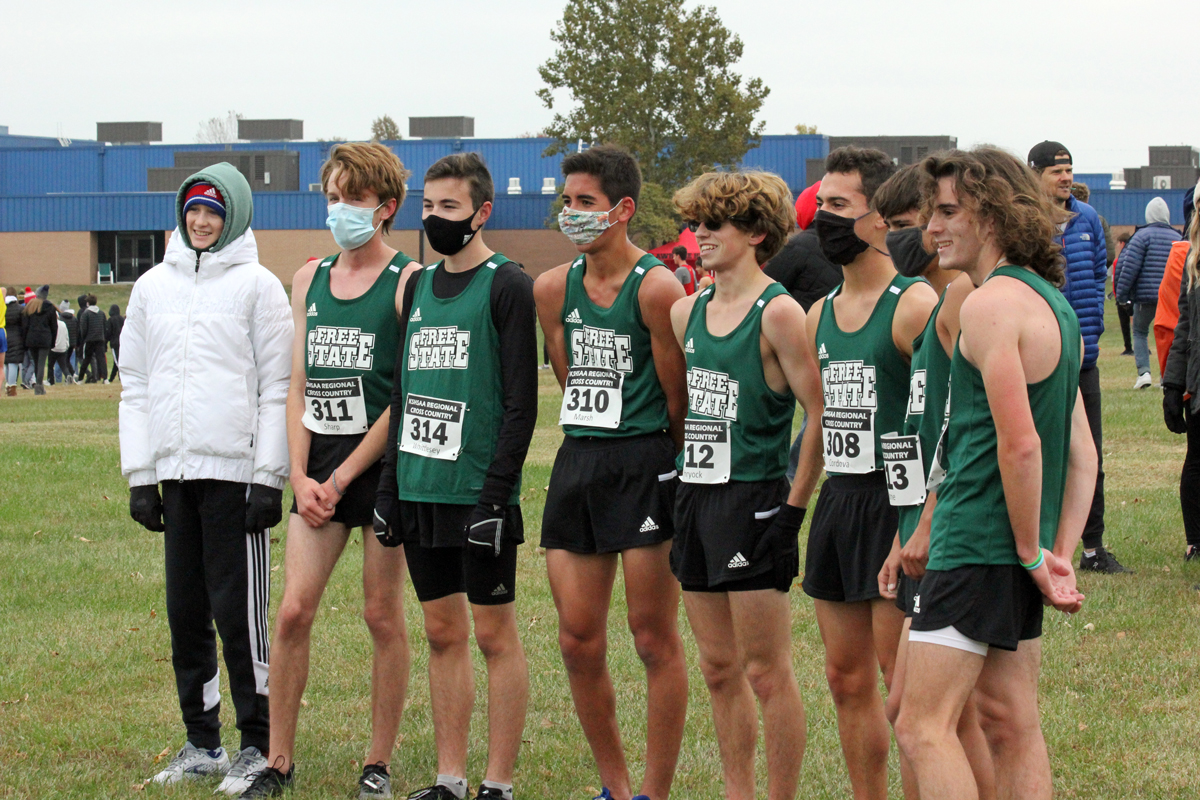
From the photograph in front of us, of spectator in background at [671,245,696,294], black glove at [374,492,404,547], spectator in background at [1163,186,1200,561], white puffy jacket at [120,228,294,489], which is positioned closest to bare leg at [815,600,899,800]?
black glove at [374,492,404,547]

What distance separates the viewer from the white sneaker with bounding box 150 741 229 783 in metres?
5.07

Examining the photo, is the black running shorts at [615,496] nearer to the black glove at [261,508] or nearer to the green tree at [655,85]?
the black glove at [261,508]

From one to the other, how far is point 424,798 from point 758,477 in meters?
1.68

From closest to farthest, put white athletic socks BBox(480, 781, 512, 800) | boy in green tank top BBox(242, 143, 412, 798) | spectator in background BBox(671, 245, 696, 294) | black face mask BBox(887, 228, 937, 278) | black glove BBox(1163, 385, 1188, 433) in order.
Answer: black face mask BBox(887, 228, 937, 278), white athletic socks BBox(480, 781, 512, 800), boy in green tank top BBox(242, 143, 412, 798), black glove BBox(1163, 385, 1188, 433), spectator in background BBox(671, 245, 696, 294)

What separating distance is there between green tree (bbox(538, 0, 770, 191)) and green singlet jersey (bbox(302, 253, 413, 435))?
4563cm

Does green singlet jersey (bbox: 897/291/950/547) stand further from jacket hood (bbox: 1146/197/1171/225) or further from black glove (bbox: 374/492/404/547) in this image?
jacket hood (bbox: 1146/197/1171/225)

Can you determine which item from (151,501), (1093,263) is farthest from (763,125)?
(151,501)

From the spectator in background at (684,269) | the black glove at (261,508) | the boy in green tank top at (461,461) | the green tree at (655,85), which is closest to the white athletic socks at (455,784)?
the boy in green tank top at (461,461)

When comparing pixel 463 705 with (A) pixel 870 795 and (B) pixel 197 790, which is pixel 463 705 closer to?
(B) pixel 197 790

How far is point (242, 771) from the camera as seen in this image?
5.02 metres

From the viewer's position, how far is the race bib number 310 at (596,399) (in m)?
4.65

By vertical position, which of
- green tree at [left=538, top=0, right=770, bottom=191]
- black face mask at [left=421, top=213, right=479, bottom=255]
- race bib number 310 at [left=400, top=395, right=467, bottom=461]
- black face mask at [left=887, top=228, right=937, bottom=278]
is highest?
green tree at [left=538, top=0, right=770, bottom=191]

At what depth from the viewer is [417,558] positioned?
4.86 meters

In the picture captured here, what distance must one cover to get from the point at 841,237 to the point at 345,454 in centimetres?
202
